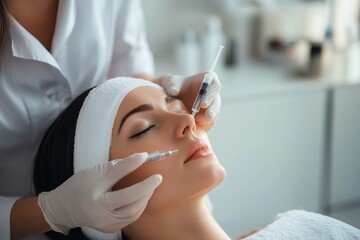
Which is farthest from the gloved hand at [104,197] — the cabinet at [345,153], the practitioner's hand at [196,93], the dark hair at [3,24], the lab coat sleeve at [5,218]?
the cabinet at [345,153]

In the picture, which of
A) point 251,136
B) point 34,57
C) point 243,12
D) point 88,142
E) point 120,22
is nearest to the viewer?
point 88,142

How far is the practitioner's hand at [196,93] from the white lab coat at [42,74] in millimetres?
230

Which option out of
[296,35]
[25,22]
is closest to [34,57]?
[25,22]

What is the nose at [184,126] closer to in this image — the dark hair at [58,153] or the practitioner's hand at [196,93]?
the practitioner's hand at [196,93]

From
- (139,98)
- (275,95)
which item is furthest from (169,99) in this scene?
(275,95)

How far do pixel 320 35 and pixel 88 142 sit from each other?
73.0 inches

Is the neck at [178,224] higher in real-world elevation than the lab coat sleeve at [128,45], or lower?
lower

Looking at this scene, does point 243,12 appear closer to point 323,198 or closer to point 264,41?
point 264,41

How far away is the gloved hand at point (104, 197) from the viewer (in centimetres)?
111

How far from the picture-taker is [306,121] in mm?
2293

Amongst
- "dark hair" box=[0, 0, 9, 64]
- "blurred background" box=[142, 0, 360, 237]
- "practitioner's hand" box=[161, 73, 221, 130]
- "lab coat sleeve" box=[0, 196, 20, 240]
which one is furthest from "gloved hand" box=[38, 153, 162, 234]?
"blurred background" box=[142, 0, 360, 237]

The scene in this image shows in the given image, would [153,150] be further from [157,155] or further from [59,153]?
[59,153]

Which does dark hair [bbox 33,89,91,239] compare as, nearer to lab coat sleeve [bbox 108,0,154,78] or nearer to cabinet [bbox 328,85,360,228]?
lab coat sleeve [bbox 108,0,154,78]

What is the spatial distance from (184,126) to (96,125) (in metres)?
0.20
